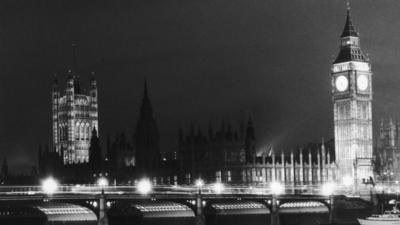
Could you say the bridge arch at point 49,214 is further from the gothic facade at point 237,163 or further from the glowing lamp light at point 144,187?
the gothic facade at point 237,163

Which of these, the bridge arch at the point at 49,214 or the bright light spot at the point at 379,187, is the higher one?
the bright light spot at the point at 379,187

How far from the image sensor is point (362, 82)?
14350 centimetres

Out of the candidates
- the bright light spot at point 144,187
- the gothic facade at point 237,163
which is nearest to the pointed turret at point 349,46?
the gothic facade at point 237,163

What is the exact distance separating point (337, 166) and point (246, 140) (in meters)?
15.3

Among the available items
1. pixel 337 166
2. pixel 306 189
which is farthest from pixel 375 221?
pixel 337 166

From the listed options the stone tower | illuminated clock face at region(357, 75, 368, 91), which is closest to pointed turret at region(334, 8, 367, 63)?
illuminated clock face at region(357, 75, 368, 91)

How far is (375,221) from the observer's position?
80312 millimetres

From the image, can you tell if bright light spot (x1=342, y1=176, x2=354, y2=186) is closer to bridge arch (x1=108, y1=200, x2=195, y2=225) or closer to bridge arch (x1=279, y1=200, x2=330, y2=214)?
bridge arch (x1=279, y1=200, x2=330, y2=214)

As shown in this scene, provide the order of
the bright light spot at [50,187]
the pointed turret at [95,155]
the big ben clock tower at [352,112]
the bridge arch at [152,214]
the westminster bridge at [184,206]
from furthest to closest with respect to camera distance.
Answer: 1. the pointed turret at [95,155]
2. the big ben clock tower at [352,112]
3. the bridge arch at [152,214]
4. the westminster bridge at [184,206]
5. the bright light spot at [50,187]

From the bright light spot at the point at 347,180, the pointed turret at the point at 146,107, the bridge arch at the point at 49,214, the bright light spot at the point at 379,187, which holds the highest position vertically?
the pointed turret at the point at 146,107

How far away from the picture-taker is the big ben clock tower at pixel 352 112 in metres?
142

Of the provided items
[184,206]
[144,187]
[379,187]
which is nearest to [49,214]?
[144,187]

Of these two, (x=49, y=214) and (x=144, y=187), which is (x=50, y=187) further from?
(x=49, y=214)

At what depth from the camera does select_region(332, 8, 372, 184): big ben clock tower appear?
465 feet
